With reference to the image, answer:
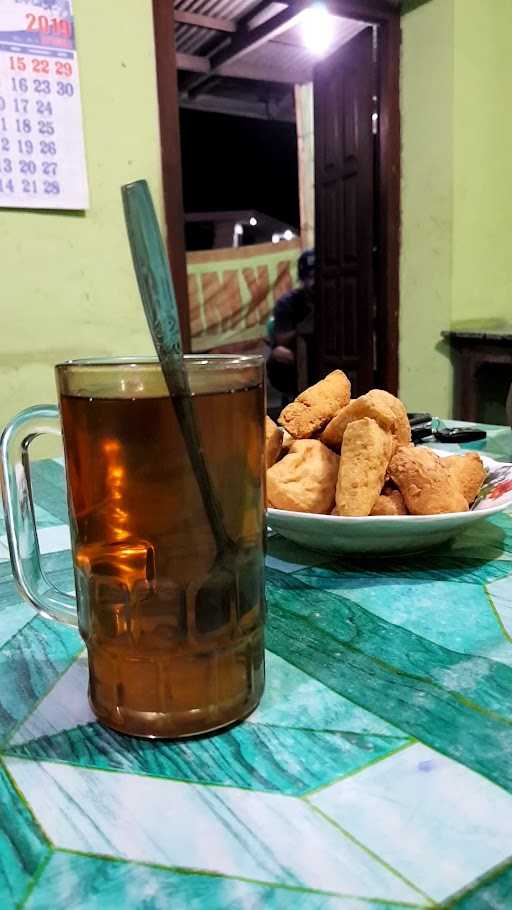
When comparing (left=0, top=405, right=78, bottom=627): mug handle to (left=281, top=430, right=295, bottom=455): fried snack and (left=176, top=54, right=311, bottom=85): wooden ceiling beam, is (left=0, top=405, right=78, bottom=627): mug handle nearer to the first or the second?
(left=281, top=430, right=295, bottom=455): fried snack

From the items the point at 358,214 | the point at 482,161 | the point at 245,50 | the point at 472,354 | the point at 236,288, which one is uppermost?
the point at 245,50

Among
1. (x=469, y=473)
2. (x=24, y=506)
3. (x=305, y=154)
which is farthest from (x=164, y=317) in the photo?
(x=305, y=154)

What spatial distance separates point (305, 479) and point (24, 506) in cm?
28

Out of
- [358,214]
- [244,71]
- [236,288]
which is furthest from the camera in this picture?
[236,288]

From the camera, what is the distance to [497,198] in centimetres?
319

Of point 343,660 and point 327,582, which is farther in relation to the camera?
point 327,582

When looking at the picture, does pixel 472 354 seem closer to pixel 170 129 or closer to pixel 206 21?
pixel 170 129

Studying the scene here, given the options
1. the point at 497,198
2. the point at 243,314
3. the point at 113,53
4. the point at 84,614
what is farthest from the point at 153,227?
the point at 243,314

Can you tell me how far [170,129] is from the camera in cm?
238

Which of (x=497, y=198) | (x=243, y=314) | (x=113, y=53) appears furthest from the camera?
(x=243, y=314)

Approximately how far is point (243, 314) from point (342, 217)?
231 centimetres

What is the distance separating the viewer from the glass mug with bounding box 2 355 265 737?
40 cm

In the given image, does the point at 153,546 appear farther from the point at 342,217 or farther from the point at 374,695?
the point at 342,217

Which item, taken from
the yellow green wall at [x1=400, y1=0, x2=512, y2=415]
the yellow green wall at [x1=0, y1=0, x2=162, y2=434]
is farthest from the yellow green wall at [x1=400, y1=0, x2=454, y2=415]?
the yellow green wall at [x1=0, y1=0, x2=162, y2=434]
